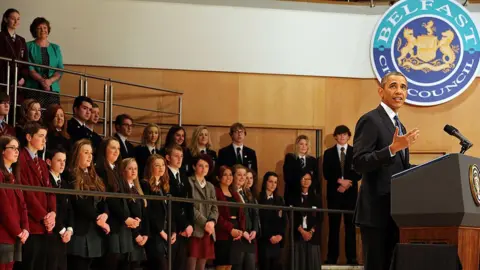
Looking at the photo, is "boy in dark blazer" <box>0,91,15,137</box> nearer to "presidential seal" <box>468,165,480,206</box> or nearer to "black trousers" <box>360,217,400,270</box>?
"black trousers" <box>360,217,400,270</box>

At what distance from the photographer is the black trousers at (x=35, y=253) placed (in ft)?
17.8

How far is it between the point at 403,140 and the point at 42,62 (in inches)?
217

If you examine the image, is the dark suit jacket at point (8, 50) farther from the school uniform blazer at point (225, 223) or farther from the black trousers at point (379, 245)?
the black trousers at point (379, 245)

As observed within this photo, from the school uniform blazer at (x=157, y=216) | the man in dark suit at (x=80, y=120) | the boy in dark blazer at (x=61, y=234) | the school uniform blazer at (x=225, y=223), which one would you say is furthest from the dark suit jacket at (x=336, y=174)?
the boy in dark blazer at (x=61, y=234)

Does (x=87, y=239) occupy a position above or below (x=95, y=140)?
below

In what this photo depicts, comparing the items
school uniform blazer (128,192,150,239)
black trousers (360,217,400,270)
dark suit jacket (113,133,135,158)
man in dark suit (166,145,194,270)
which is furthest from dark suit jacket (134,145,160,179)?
black trousers (360,217,400,270)

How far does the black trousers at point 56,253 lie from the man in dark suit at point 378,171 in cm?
227

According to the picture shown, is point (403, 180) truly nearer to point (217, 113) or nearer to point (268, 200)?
point (268, 200)

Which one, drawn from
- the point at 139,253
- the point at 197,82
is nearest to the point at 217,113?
the point at 197,82

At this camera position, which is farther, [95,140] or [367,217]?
[95,140]

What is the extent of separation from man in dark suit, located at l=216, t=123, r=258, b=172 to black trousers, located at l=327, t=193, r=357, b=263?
102 cm

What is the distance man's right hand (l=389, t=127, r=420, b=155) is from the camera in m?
3.88

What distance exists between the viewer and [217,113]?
410 inches

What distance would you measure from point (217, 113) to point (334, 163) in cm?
171
